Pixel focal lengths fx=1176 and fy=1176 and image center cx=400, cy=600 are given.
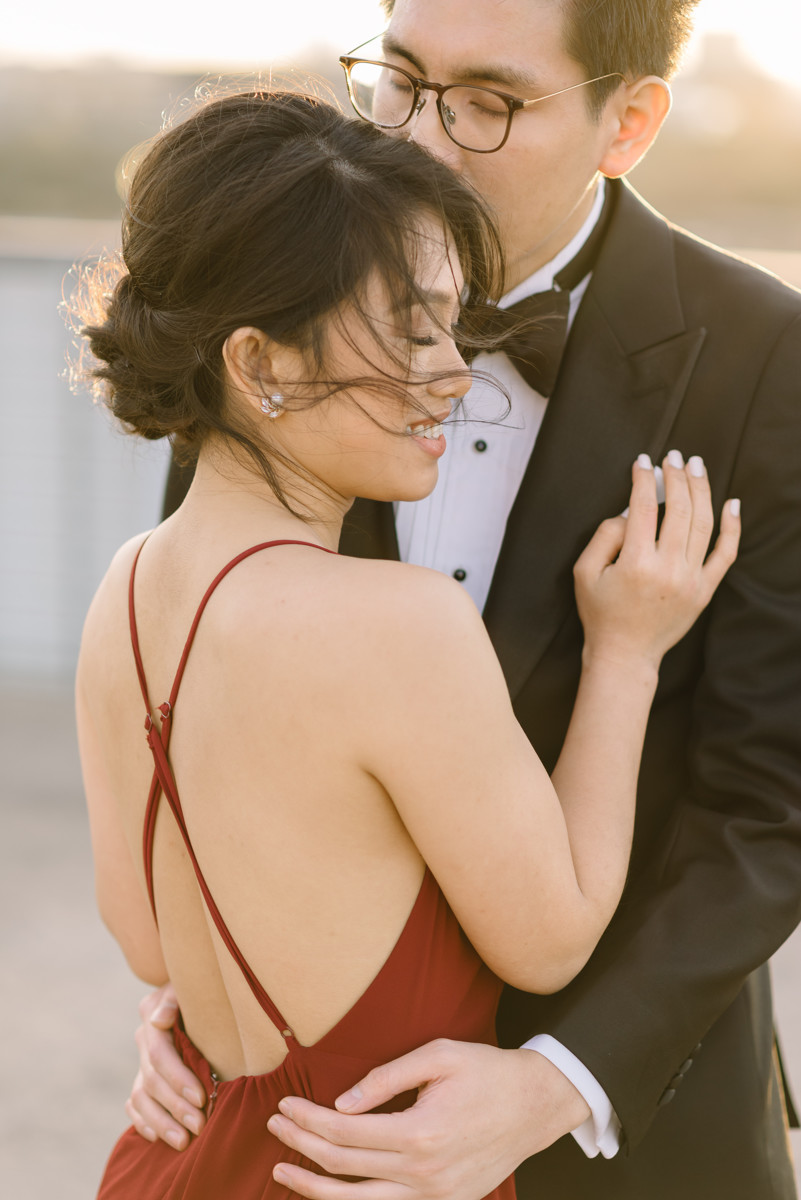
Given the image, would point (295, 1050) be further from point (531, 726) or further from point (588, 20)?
point (588, 20)

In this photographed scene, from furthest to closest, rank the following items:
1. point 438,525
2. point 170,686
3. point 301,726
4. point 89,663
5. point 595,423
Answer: point 438,525 → point 595,423 → point 89,663 → point 170,686 → point 301,726

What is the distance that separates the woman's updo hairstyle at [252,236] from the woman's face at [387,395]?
0.02m

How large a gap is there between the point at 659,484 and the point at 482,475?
0.98ft

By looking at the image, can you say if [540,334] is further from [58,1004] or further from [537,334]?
[58,1004]

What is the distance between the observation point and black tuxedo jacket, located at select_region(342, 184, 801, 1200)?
1.40 meters

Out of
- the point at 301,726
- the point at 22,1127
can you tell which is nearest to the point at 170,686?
the point at 301,726

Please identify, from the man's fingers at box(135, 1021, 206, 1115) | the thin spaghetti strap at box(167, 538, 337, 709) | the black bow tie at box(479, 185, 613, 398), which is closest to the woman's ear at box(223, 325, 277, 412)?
the thin spaghetti strap at box(167, 538, 337, 709)

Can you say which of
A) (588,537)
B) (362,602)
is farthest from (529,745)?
(588,537)

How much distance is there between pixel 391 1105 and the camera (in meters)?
1.25

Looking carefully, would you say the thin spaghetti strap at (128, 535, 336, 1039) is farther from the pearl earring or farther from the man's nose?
the man's nose

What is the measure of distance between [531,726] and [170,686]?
54cm

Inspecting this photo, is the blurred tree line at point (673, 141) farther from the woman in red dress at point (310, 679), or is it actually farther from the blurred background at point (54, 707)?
the woman in red dress at point (310, 679)

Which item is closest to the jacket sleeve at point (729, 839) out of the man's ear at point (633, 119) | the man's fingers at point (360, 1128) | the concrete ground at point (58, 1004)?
the man's fingers at point (360, 1128)

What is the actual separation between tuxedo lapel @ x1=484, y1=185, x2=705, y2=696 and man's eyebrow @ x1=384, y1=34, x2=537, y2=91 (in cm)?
31
